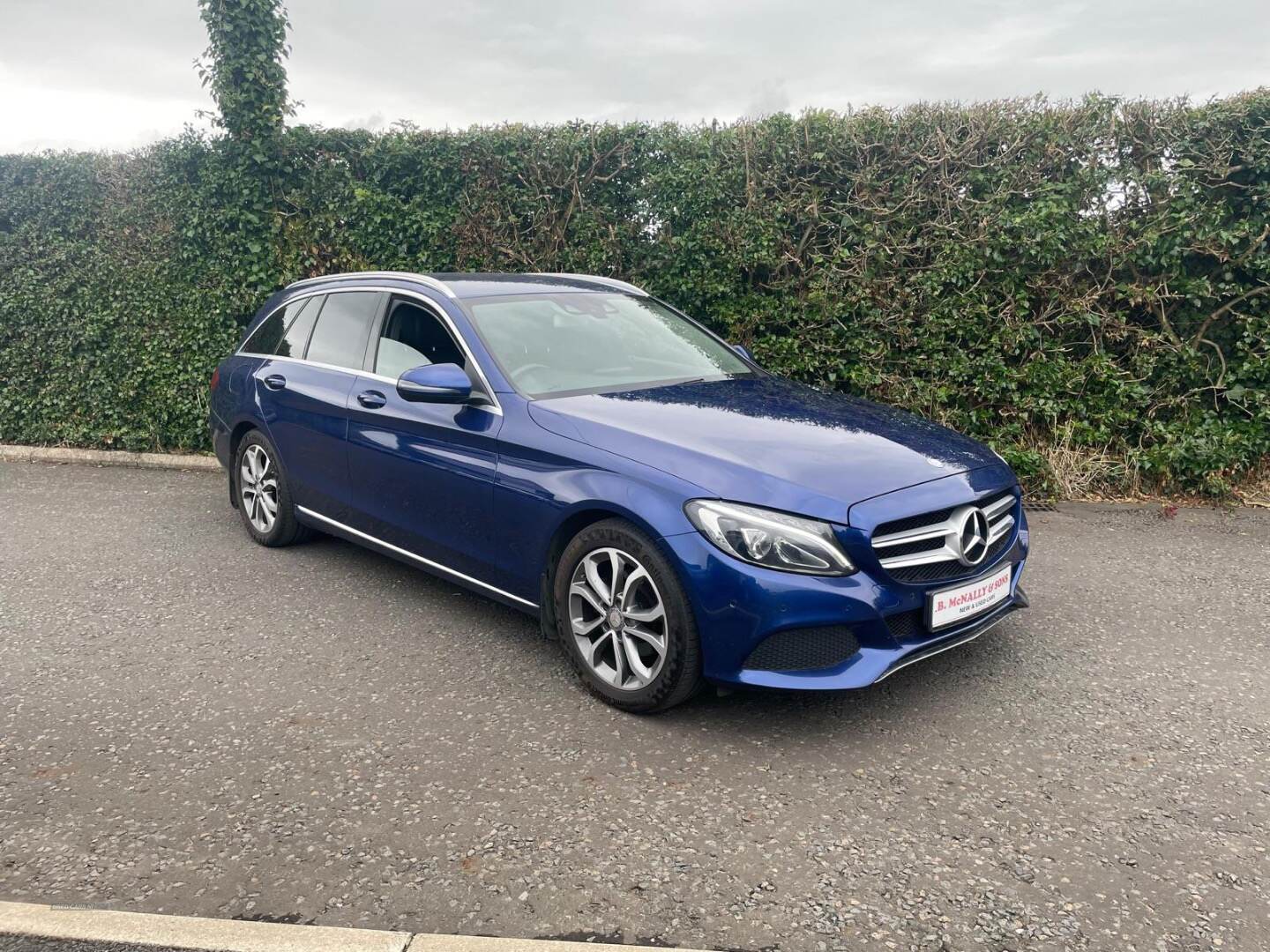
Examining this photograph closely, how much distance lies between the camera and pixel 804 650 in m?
3.35

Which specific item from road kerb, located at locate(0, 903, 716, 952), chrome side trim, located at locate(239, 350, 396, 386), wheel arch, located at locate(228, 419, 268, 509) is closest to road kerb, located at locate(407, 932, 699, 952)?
road kerb, located at locate(0, 903, 716, 952)

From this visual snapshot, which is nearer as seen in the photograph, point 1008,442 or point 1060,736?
point 1060,736

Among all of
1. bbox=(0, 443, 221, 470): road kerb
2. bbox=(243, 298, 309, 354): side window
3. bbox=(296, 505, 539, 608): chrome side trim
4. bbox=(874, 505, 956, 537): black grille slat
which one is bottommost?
bbox=(0, 443, 221, 470): road kerb

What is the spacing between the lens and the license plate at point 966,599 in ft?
11.4

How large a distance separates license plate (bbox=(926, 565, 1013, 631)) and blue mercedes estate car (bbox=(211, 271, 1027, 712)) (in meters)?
0.01

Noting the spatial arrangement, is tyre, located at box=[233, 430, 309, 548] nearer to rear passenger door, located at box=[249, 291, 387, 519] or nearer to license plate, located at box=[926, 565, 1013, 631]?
rear passenger door, located at box=[249, 291, 387, 519]

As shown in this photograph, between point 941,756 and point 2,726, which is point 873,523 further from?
point 2,726

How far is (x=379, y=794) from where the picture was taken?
3.13 m

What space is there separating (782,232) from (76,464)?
678 centimetres

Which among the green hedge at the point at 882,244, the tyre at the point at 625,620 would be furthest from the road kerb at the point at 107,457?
the tyre at the point at 625,620

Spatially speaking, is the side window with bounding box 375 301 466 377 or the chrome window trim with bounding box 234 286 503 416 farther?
the side window with bounding box 375 301 466 377

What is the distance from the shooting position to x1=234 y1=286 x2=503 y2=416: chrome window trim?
425 cm

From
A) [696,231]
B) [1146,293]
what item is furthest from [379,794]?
[1146,293]

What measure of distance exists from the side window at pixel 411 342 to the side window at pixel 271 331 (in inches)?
44.1
